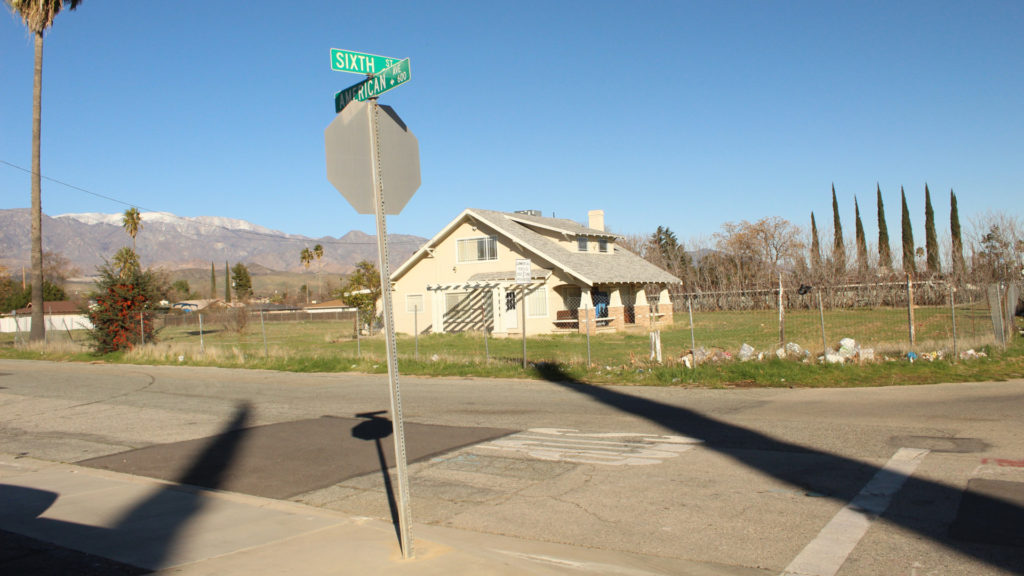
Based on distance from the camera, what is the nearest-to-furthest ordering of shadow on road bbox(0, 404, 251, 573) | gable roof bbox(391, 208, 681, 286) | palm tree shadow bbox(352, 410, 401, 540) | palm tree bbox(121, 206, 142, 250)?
1. shadow on road bbox(0, 404, 251, 573)
2. palm tree shadow bbox(352, 410, 401, 540)
3. gable roof bbox(391, 208, 681, 286)
4. palm tree bbox(121, 206, 142, 250)

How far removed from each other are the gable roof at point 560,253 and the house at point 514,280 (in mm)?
55

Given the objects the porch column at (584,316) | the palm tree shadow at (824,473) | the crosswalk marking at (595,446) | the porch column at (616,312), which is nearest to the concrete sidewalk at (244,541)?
the palm tree shadow at (824,473)

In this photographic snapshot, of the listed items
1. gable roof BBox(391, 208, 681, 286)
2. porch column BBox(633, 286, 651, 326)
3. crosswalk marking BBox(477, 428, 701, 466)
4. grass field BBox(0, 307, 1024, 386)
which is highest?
gable roof BBox(391, 208, 681, 286)

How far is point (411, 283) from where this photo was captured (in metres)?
36.9

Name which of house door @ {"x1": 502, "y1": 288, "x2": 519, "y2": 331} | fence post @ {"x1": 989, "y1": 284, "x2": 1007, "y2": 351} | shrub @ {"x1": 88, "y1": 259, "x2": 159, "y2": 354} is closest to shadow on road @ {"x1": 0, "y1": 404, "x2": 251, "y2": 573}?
fence post @ {"x1": 989, "y1": 284, "x2": 1007, "y2": 351}

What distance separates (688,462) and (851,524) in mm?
2246

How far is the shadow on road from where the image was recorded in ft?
16.2

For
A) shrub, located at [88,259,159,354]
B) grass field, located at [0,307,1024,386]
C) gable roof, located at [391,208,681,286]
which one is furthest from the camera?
gable roof, located at [391,208,681,286]

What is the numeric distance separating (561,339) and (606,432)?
1950 centimetres

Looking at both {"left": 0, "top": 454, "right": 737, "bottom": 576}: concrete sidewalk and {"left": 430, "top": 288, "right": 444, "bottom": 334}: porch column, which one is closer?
{"left": 0, "top": 454, "right": 737, "bottom": 576}: concrete sidewalk

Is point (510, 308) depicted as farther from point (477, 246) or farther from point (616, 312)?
point (616, 312)

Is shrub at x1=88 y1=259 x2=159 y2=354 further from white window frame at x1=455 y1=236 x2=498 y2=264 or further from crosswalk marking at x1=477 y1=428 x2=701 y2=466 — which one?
crosswalk marking at x1=477 y1=428 x2=701 y2=466

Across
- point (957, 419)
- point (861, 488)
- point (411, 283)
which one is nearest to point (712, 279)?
point (411, 283)

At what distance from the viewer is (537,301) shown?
32469 mm
